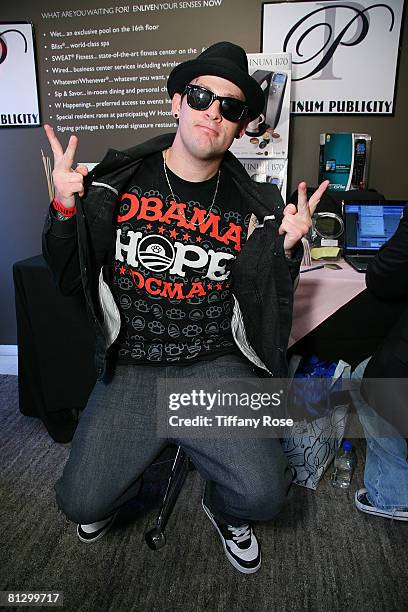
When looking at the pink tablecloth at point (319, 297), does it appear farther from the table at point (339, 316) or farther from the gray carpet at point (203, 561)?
the gray carpet at point (203, 561)

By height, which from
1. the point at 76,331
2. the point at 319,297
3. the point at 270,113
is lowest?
the point at 76,331

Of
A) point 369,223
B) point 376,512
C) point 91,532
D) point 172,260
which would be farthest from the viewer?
point 369,223

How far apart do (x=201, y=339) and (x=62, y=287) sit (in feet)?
1.43

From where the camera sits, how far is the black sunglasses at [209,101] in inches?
46.3

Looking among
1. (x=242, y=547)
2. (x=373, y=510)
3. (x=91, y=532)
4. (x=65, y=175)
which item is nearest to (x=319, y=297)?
(x=373, y=510)

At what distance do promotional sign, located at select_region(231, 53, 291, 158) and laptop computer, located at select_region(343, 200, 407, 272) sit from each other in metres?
0.57

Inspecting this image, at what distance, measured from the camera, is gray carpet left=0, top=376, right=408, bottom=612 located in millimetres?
1241

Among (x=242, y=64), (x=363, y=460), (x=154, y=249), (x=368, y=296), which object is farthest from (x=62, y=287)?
(x=363, y=460)

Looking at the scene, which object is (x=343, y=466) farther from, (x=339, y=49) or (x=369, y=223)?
(x=339, y=49)

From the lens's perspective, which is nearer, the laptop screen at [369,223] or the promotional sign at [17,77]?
the laptop screen at [369,223]

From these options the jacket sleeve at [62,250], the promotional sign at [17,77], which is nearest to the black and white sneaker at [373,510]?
the jacket sleeve at [62,250]

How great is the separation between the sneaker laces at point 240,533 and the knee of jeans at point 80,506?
0.39 m

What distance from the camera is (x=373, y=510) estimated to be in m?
1.54

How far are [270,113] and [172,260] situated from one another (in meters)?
1.32
